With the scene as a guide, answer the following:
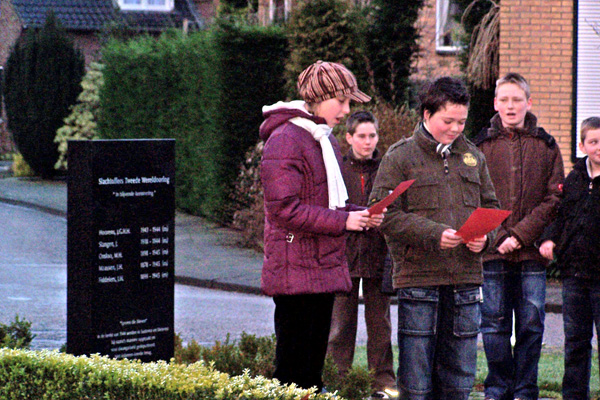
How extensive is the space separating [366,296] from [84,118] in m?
20.4

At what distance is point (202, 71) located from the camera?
17516mm

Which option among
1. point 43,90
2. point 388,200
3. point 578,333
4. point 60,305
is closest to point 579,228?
point 578,333

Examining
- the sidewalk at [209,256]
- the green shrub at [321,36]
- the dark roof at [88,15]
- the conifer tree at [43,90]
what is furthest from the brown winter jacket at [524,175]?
the dark roof at [88,15]

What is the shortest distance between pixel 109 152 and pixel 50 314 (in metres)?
5.04

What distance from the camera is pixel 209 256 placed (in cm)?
1405

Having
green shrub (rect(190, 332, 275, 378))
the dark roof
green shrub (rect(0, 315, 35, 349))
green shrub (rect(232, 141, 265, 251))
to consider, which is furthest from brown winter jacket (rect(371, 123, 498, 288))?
the dark roof

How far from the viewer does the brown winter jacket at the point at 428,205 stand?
4680 millimetres

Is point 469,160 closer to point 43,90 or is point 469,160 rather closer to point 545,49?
point 545,49

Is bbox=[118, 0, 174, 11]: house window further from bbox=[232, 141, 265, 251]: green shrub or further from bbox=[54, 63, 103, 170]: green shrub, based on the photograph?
bbox=[232, 141, 265, 251]: green shrub

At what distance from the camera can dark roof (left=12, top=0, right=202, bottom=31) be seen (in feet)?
111

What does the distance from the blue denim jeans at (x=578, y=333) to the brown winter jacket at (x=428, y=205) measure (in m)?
1.11

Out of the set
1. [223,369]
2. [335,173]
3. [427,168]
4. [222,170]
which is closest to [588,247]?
[427,168]

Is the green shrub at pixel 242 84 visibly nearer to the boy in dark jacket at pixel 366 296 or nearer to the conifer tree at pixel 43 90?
the boy in dark jacket at pixel 366 296

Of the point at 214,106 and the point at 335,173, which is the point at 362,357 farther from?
the point at 214,106
